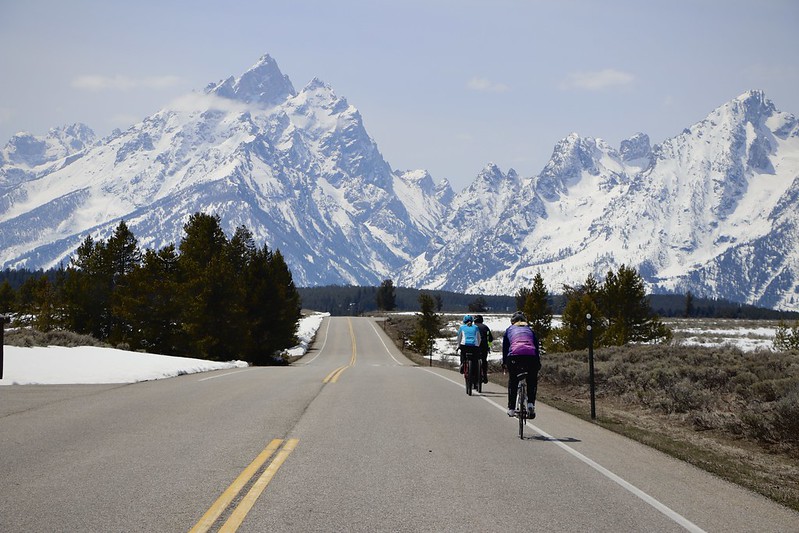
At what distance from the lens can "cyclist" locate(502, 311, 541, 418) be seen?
11430mm

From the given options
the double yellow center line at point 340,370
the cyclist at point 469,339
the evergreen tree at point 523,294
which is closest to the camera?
the cyclist at point 469,339

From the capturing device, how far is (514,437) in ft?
36.0

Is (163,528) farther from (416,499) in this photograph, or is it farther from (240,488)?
(416,499)

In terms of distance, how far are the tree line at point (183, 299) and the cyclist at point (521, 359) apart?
3443cm

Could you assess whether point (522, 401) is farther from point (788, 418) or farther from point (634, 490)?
point (788, 418)

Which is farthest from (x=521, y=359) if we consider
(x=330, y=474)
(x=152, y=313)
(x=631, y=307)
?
(x=631, y=307)

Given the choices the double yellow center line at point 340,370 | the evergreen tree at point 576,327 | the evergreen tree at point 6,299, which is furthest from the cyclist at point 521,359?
the evergreen tree at point 6,299

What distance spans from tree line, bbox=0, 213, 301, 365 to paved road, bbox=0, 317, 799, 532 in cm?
3151

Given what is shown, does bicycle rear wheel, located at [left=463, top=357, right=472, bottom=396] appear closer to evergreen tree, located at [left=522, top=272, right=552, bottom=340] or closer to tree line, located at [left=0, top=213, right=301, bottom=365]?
tree line, located at [left=0, top=213, right=301, bottom=365]

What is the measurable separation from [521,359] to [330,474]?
4809 mm

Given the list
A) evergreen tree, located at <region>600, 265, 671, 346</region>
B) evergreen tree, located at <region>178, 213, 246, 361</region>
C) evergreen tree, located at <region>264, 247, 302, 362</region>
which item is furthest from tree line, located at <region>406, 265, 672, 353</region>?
evergreen tree, located at <region>178, 213, 246, 361</region>

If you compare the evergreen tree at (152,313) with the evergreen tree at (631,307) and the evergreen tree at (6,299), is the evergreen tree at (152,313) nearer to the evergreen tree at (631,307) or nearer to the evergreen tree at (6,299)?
the evergreen tree at (631,307)

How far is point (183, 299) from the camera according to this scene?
4700cm

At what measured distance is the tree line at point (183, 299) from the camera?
44906mm
